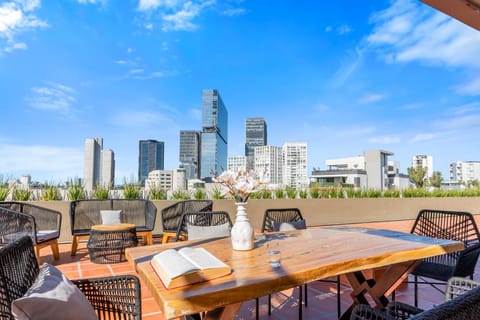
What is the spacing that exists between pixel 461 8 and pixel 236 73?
1749 centimetres

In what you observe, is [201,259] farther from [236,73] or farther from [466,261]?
[236,73]

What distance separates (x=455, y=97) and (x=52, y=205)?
2051cm

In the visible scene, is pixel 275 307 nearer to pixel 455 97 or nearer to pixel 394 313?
pixel 394 313

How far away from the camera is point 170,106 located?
28.4 meters

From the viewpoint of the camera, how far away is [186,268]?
4.02ft

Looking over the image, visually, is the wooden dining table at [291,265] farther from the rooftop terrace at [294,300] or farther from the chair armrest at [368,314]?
the rooftop terrace at [294,300]

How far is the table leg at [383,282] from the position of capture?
6.37ft

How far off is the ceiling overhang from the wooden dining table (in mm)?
1910

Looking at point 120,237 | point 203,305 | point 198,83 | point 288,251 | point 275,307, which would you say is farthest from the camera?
point 198,83

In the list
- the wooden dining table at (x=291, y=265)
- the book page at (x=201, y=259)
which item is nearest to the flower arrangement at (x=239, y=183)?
the wooden dining table at (x=291, y=265)

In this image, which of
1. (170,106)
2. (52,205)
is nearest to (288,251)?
(52,205)

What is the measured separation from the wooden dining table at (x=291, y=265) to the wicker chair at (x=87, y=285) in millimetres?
131

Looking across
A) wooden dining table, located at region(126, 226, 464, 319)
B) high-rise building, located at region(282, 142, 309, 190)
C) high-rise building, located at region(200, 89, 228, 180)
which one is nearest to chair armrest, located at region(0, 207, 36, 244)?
wooden dining table, located at region(126, 226, 464, 319)

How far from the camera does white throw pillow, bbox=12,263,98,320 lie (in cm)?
96
